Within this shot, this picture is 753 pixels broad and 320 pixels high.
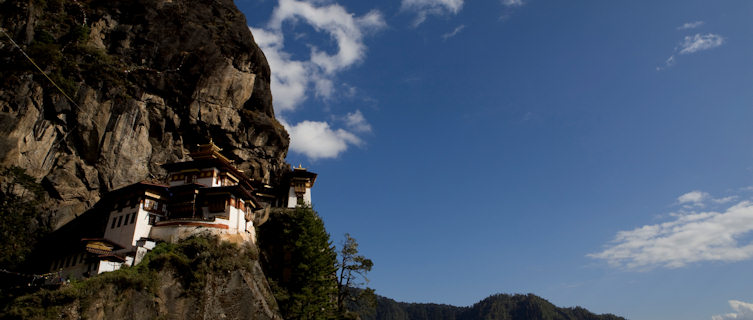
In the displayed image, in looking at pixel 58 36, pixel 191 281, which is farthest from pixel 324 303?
pixel 58 36

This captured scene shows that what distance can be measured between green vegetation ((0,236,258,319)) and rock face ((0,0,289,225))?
18.4 meters

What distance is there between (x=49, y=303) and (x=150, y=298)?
19.9ft

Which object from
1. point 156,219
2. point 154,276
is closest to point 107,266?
point 154,276

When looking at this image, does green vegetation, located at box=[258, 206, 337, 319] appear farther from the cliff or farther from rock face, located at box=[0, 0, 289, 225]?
rock face, located at box=[0, 0, 289, 225]

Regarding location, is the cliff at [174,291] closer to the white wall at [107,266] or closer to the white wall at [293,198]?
the white wall at [107,266]

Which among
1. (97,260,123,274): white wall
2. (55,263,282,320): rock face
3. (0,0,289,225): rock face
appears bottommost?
(55,263,282,320): rock face

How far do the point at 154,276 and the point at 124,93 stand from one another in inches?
1176

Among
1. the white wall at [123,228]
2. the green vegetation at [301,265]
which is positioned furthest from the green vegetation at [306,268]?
the white wall at [123,228]

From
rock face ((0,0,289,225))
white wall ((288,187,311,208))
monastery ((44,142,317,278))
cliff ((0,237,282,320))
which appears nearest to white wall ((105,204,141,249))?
monastery ((44,142,317,278))

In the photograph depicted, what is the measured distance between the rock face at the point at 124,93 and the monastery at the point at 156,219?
6.01 m

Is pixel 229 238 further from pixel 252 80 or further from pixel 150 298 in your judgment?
pixel 252 80

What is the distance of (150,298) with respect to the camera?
108 ft

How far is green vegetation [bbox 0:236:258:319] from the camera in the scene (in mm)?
29484

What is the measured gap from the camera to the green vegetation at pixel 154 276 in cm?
2948
